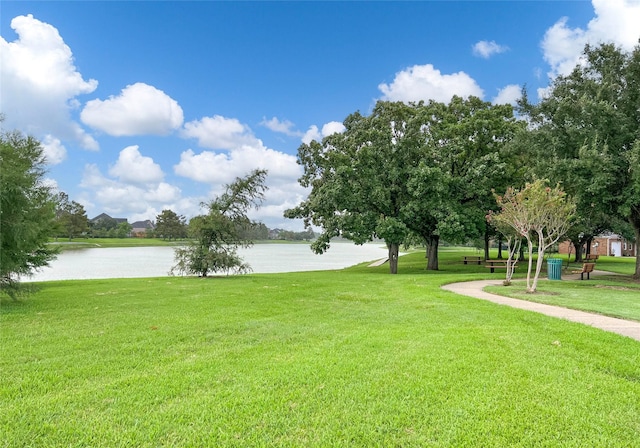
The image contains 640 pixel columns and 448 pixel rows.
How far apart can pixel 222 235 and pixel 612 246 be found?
192 feet

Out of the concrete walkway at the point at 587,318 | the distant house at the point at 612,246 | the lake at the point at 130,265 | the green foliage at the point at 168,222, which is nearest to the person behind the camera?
the concrete walkway at the point at 587,318

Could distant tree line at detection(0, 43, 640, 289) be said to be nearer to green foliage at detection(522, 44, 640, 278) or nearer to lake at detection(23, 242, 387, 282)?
green foliage at detection(522, 44, 640, 278)

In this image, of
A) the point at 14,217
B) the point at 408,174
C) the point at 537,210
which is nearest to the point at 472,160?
the point at 408,174

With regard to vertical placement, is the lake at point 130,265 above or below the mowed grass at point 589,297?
below

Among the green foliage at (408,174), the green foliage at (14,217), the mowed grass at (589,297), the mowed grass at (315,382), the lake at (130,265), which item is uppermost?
the green foliage at (408,174)

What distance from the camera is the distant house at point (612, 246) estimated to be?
173ft

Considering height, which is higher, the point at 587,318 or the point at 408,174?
the point at 408,174

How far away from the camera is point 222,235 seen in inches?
696

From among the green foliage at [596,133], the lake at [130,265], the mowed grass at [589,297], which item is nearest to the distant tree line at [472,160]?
the green foliage at [596,133]

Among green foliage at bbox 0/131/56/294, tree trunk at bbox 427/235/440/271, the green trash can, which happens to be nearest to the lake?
green foliage at bbox 0/131/56/294

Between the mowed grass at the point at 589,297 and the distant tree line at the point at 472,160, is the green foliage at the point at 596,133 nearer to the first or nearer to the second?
the distant tree line at the point at 472,160

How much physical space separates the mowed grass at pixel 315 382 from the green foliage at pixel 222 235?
33.7 feet

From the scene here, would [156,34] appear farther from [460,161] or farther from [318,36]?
[460,161]

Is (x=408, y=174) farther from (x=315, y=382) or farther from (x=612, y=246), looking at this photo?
(x=612, y=246)
